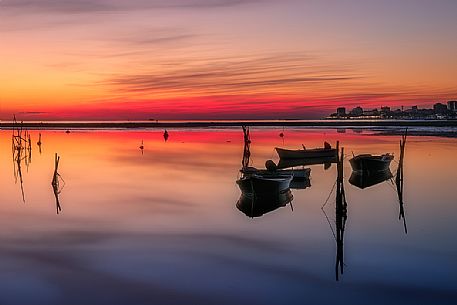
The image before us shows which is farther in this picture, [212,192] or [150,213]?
[212,192]

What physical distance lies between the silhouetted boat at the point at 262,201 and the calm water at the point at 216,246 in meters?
0.53

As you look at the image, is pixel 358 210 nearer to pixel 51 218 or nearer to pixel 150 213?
pixel 150 213

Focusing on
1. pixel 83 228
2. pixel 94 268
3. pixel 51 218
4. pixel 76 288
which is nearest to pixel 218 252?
pixel 94 268

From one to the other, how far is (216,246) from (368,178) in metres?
20.1

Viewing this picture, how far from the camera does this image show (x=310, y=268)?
14.9 metres

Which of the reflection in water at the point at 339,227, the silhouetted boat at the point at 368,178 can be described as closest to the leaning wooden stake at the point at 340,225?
the reflection in water at the point at 339,227

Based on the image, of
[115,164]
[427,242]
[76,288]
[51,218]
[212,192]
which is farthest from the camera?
[115,164]

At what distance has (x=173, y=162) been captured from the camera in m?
45.8

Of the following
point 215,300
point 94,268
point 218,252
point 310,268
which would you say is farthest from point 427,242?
point 94,268

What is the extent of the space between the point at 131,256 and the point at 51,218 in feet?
24.1

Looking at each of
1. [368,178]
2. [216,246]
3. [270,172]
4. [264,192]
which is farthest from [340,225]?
[368,178]

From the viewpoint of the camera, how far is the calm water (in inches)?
504

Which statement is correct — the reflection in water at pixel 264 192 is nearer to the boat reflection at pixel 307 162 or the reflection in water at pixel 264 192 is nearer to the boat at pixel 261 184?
the boat at pixel 261 184

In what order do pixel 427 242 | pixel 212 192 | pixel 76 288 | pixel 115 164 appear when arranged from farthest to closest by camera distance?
pixel 115 164, pixel 212 192, pixel 427 242, pixel 76 288
